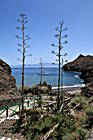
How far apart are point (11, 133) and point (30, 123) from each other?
3.94ft

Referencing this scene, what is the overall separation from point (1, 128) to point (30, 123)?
5.41 feet

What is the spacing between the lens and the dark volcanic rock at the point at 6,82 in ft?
48.9

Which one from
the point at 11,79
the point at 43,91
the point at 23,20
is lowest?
the point at 43,91

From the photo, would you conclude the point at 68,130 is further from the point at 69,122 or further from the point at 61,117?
the point at 61,117

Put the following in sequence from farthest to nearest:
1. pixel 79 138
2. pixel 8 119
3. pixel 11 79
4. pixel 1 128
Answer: pixel 11 79
pixel 8 119
pixel 1 128
pixel 79 138

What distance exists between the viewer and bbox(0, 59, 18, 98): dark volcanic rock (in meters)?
14.9

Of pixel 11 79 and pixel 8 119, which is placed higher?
pixel 11 79

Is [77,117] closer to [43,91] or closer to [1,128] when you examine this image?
[1,128]

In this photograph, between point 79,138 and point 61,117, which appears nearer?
point 79,138

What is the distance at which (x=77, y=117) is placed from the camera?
1071 centimetres

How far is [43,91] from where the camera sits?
25.2 m

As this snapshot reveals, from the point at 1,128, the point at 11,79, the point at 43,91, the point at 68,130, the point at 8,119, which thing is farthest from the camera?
the point at 43,91

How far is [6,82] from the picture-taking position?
51.3 feet

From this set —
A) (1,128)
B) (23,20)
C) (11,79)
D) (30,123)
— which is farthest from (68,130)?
(11,79)
